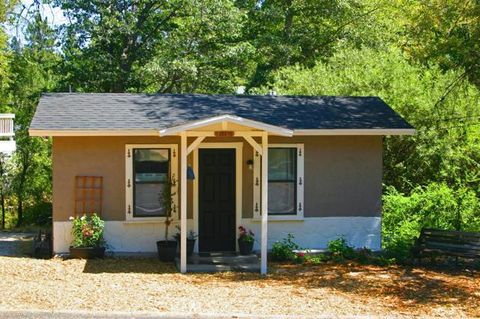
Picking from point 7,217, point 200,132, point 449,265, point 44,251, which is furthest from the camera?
point 7,217

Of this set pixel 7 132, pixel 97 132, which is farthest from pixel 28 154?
pixel 97 132

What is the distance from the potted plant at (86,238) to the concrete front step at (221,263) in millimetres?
1589

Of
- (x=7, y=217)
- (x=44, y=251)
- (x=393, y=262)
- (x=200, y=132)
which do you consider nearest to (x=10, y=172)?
(x=7, y=217)

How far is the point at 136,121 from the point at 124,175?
1.11 m

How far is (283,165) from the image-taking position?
45.3 feet

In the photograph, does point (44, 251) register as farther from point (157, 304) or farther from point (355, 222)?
point (355, 222)

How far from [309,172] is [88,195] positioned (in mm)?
4552

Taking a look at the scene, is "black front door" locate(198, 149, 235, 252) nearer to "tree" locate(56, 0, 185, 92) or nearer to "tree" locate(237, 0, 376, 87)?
"tree" locate(56, 0, 185, 92)

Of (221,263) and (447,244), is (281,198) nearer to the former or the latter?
(221,263)

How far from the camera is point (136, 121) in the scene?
43.3ft

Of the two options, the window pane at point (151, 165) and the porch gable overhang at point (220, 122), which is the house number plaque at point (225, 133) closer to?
the porch gable overhang at point (220, 122)

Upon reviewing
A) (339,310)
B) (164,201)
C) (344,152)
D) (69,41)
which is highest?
(69,41)

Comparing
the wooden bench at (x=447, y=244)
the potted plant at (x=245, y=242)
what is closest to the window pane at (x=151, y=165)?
the potted plant at (x=245, y=242)

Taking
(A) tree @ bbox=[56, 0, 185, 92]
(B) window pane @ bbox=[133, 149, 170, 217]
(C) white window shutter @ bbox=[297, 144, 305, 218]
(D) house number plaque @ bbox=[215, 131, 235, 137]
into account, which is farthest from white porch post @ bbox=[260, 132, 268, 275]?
(A) tree @ bbox=[56, 0, 185, 92]
